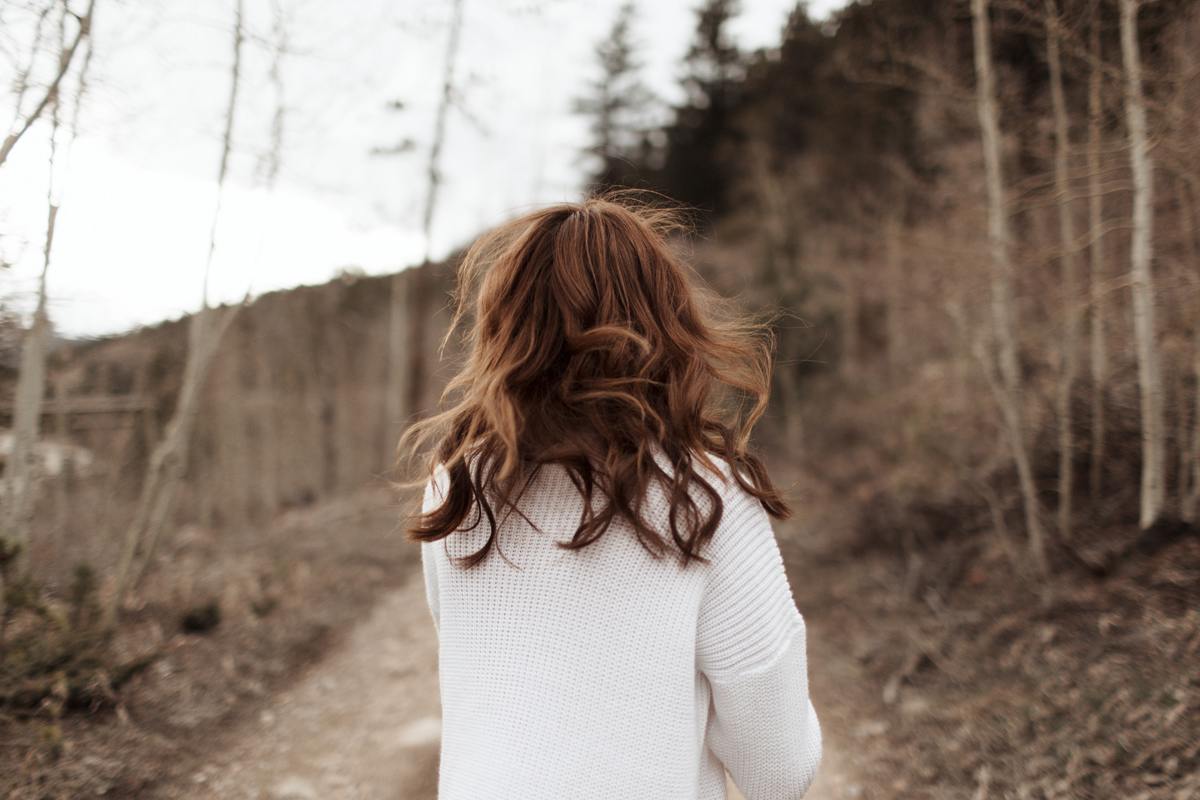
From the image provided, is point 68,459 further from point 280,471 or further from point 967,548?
point 280,471

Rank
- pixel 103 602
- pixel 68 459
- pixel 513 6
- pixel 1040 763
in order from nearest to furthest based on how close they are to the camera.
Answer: pixel 1040 763
pixel 103 602
pixel 68 459
pixel 513 6

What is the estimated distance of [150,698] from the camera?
3965 millimetres

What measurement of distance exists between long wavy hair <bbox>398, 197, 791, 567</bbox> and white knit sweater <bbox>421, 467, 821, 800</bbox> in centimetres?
4

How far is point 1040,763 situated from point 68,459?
6268 millimetres

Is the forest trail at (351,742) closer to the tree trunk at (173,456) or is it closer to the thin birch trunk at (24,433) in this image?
the tree trunk at (173,456)

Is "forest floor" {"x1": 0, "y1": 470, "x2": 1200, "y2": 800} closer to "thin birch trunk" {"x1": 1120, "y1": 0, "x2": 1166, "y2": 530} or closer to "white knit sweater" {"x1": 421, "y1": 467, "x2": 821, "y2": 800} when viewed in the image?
"thin birch trunk" {"x1": 1120, "y1": 0, "x2": 1166, "y2": 530}

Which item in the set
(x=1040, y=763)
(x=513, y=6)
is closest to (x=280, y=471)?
(x=513, y=6)

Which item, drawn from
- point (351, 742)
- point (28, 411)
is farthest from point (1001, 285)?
point (28, 411)

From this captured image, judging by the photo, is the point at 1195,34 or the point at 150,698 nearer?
the point at 150,698

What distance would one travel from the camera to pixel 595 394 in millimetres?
1164

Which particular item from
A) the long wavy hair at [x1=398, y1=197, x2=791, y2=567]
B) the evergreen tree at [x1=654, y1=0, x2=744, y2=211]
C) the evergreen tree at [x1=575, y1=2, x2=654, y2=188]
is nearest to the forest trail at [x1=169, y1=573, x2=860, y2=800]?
the long wavy hair at [x1=398, y1=197, x2=791, y2=567]

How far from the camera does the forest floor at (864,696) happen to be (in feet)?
10.6

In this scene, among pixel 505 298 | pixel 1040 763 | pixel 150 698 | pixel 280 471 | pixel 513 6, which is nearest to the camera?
pixel 505 298

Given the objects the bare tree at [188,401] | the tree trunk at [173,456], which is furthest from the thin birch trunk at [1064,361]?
the tree trunk at [173,456]
